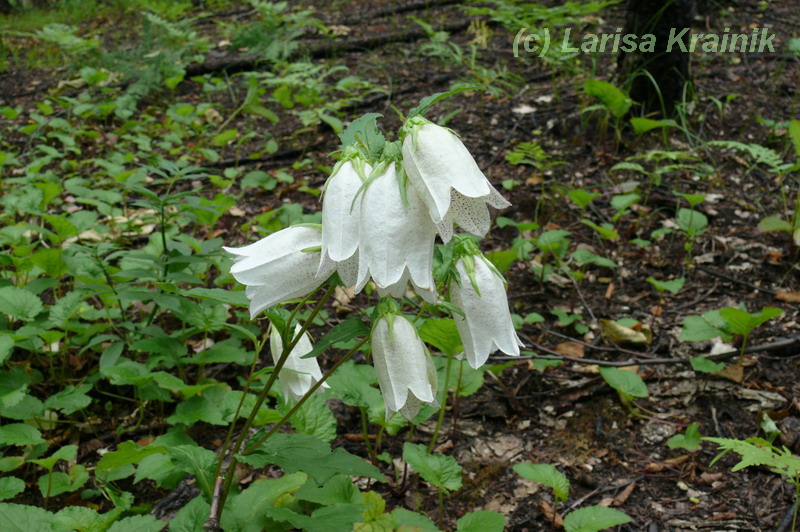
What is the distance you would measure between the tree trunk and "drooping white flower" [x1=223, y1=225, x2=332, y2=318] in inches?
142

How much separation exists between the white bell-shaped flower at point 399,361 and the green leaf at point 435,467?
21.2 inches

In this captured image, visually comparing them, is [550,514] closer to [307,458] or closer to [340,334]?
[307,458]

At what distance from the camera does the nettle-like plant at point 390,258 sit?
3.92 feet

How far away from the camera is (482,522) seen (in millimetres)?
1752

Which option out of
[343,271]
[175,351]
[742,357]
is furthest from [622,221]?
[343,271]

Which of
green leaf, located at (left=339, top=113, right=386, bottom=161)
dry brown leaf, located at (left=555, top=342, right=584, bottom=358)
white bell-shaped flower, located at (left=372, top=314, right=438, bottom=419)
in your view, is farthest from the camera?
dry brown leaf, located at (left=555, top=342, right=584, bottom=358)

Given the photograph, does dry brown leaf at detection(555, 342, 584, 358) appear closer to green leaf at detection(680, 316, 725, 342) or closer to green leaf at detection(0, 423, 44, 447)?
green leaf at detection(680, 316, 725, 342)

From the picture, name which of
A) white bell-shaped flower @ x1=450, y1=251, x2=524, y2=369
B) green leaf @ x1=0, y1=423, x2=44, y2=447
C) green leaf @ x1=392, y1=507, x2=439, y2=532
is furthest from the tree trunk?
green leaf @ x1=0, y1=423, x2=44, y2=447

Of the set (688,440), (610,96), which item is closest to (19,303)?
(688,440)

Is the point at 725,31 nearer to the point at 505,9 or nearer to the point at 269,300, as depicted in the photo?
the point at 505,9

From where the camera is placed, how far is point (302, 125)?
17.0 feet

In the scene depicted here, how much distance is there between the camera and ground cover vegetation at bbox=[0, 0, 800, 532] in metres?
1.42

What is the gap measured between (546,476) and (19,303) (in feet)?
6.55

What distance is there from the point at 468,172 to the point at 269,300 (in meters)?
0.51
